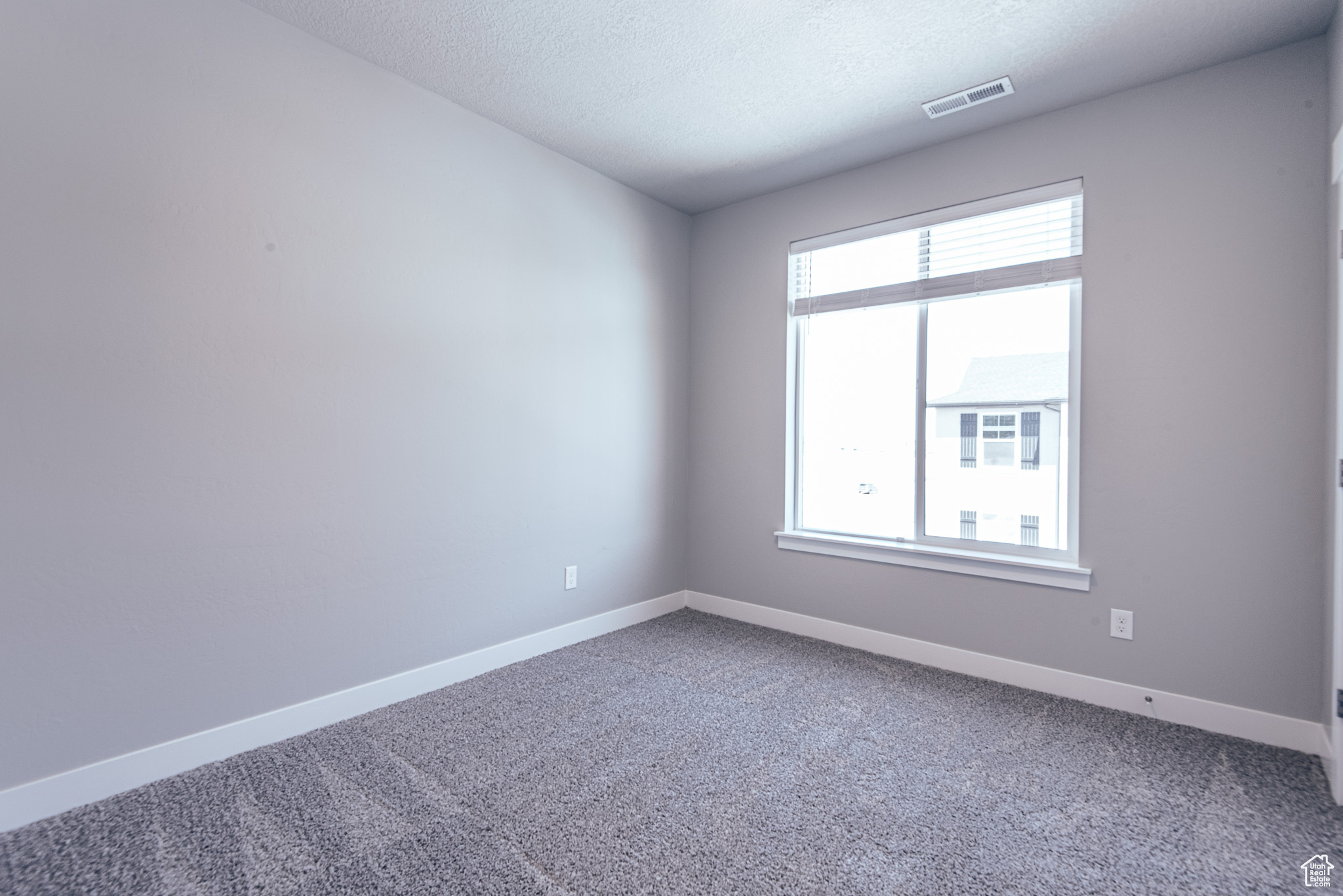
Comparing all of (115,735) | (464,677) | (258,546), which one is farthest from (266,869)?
(464,677)

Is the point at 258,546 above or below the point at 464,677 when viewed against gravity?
above

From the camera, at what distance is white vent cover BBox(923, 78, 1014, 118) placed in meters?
2.61

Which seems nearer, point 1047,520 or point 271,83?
point 271,83

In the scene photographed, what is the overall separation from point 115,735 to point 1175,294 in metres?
4.15

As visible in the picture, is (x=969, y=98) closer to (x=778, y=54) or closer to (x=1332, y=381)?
(x=778, y=54)

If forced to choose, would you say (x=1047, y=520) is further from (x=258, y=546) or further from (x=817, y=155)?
(x=258, y=546)

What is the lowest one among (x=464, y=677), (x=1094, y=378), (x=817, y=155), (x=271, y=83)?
(x=464, y=677)

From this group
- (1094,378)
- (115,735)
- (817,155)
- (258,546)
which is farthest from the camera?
(817,155)

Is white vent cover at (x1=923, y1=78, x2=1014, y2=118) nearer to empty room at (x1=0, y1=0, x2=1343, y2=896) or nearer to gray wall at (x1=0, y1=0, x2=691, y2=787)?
empty room at (x1=0, y1=0, x2=1343, y2=896)

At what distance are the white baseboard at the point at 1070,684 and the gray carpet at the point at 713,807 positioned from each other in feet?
0.25

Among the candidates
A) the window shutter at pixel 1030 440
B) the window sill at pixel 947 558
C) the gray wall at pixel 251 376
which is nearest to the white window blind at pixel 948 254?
the window shutter at pixel 1030 440

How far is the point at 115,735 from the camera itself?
1.96 m

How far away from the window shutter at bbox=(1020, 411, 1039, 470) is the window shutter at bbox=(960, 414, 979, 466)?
→ 0.20 metres

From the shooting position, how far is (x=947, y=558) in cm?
310
